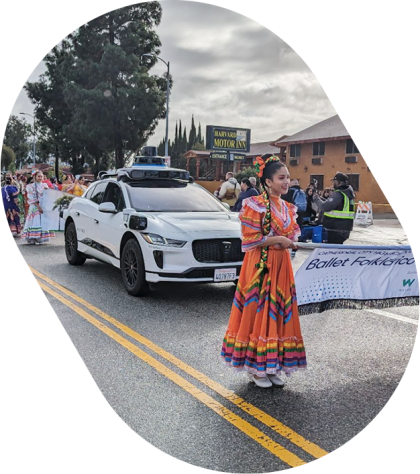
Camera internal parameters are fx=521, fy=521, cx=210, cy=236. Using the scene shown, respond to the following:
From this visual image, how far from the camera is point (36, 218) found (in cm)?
1207

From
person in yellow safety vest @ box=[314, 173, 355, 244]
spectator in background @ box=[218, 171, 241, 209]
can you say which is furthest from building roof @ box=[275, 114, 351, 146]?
spectator in background @ box=[218, 171, 241, 209]

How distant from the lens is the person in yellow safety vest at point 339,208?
28.5 feet

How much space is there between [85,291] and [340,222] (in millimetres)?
4513

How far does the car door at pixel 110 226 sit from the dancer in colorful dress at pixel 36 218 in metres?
4.04

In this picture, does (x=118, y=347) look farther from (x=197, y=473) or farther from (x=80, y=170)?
(x=197, y=473)

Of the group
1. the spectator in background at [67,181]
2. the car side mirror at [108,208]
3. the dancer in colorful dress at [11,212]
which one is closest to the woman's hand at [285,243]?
the dancer in colorful dress at [11,212]

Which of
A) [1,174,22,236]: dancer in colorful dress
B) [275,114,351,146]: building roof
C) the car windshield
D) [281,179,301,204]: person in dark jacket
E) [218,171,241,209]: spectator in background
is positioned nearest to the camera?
[1,174,22,236]: dancer in colorful dress

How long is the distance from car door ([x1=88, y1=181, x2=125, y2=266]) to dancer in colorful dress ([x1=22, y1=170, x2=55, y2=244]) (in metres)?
4.04

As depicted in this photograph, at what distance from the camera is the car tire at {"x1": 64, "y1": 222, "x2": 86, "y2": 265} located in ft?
29.8

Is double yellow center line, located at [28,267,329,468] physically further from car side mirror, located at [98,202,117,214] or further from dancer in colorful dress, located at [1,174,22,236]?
car side mirror, located at [98,202,117,214]

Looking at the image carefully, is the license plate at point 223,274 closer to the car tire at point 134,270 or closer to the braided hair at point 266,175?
the car tire at point 134,270

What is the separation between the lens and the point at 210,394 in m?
3.70

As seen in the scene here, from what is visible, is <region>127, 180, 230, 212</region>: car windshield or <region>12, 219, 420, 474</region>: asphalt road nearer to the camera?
<region>12, 219, 420, 474</region>: asphalt road

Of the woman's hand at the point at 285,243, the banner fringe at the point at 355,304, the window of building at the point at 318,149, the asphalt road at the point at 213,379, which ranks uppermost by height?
the window of building at the point at 318,149
